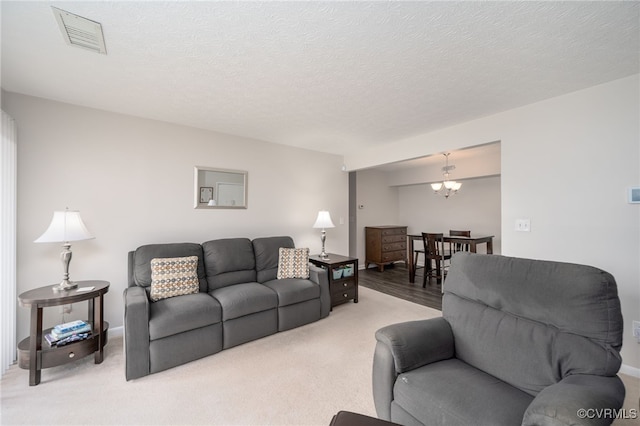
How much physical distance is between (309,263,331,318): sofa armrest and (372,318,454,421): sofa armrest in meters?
Result: 1.71

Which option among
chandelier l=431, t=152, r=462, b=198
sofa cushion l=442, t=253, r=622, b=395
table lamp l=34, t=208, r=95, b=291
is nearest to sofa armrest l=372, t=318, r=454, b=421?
sofa cushion l=442, t=253, r=622, b=395

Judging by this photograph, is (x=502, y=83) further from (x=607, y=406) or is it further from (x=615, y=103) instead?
(x=607, y=406)

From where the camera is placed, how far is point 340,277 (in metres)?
3.68

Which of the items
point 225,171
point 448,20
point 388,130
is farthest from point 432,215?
point 448,20

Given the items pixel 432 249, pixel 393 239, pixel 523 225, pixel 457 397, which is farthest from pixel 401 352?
pixel 393 239

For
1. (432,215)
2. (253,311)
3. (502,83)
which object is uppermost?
(502,83)

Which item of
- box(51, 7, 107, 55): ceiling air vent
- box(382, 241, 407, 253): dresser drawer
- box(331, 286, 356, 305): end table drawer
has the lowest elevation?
box(331, 286, 356, 305): end table drawer

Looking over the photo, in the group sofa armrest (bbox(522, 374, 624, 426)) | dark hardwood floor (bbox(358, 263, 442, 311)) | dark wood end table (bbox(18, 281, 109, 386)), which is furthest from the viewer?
dark hardwood floor (bbox(358, 263, 442, 311))

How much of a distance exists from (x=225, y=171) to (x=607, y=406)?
3754mm

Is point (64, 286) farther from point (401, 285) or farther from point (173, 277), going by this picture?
point (401, 285)

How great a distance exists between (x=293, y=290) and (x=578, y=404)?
2376 mm

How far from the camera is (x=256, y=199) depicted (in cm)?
386

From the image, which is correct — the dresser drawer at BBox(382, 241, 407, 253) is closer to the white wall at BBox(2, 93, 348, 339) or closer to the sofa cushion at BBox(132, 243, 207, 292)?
the white wall at BBox(2, 93, 348, 339)

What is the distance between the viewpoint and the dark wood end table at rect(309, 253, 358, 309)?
3.57 m
